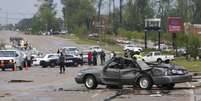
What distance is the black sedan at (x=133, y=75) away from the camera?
998 inches

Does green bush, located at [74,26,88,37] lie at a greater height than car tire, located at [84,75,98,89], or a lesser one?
lesser

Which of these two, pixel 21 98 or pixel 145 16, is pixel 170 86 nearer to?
pixel 21 98

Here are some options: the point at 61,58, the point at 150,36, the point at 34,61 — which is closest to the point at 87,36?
the point at 150,36

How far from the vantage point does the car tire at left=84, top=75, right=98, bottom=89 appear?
88.2 feet

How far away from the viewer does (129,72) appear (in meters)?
26.0

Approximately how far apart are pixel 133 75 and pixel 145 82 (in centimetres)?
63

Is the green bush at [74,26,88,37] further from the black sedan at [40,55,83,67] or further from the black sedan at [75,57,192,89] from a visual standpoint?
the black sedan at [75,57,192,89]

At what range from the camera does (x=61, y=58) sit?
43719 millimetres

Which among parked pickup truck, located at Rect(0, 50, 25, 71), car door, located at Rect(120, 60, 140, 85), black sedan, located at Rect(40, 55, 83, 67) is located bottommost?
black sedan, located at Rect(40, 55, 83, 67)

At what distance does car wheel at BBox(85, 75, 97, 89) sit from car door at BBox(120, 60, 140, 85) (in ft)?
4.41

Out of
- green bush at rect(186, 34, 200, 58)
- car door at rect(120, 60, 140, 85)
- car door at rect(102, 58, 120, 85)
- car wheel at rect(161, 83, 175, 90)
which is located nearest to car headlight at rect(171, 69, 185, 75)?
car wheel at rect(161, 83, 175, 90)

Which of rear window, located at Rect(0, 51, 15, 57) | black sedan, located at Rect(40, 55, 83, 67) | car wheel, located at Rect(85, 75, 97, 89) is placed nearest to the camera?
car wheel, located at Rect(85, 75, 97, 89)

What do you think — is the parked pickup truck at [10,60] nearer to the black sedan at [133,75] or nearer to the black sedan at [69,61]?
the black sedan at [69,61]

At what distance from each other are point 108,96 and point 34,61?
4754cm
